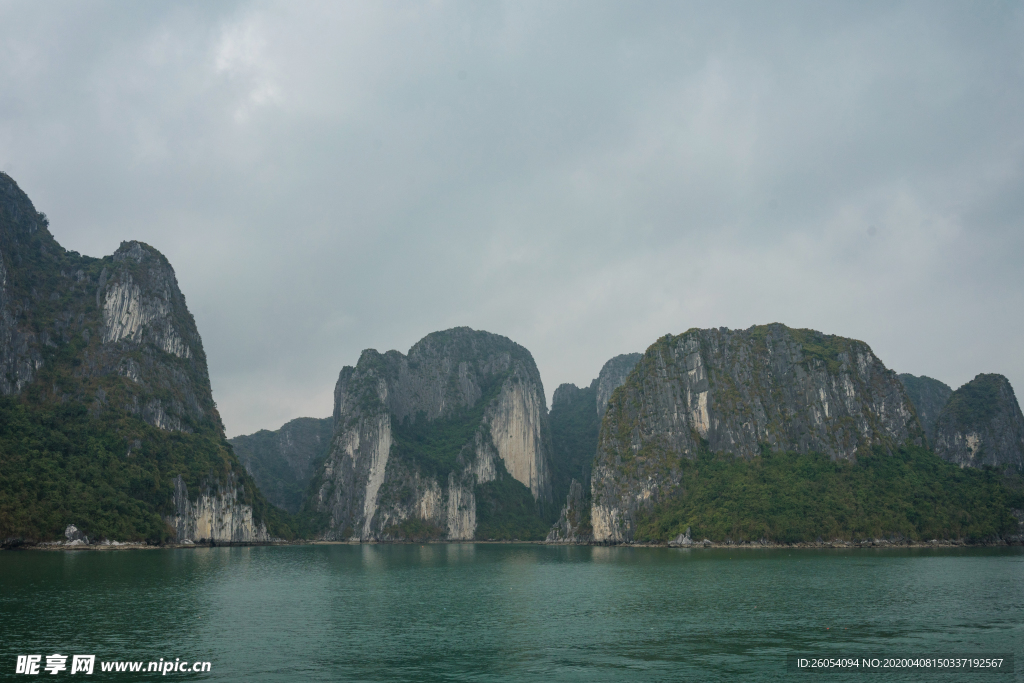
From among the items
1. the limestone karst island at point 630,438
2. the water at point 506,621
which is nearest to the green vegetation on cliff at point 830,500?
the limestone karst island at point 630,438

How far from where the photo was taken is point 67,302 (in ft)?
514

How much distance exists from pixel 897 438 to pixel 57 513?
591ft

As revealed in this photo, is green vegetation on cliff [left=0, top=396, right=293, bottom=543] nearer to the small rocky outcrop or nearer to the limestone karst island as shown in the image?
the limestone karst island

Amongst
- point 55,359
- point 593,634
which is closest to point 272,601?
point 593,634

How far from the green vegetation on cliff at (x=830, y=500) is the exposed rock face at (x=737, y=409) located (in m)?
5.54

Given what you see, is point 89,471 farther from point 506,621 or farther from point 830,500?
point 830,500

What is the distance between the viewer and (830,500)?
13775cm

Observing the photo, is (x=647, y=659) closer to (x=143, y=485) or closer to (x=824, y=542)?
(x=824, y=542)

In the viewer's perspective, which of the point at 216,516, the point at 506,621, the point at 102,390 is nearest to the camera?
the point at 506,621

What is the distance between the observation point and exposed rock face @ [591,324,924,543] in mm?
166000

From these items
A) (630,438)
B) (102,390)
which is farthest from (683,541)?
(102,390)

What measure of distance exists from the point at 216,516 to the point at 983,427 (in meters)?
209

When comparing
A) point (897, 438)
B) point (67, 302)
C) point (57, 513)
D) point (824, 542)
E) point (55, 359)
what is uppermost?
point (67, 302)

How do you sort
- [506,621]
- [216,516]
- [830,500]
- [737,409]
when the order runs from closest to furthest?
[506,621] → [830,500] → [216,516] → [737,409]
